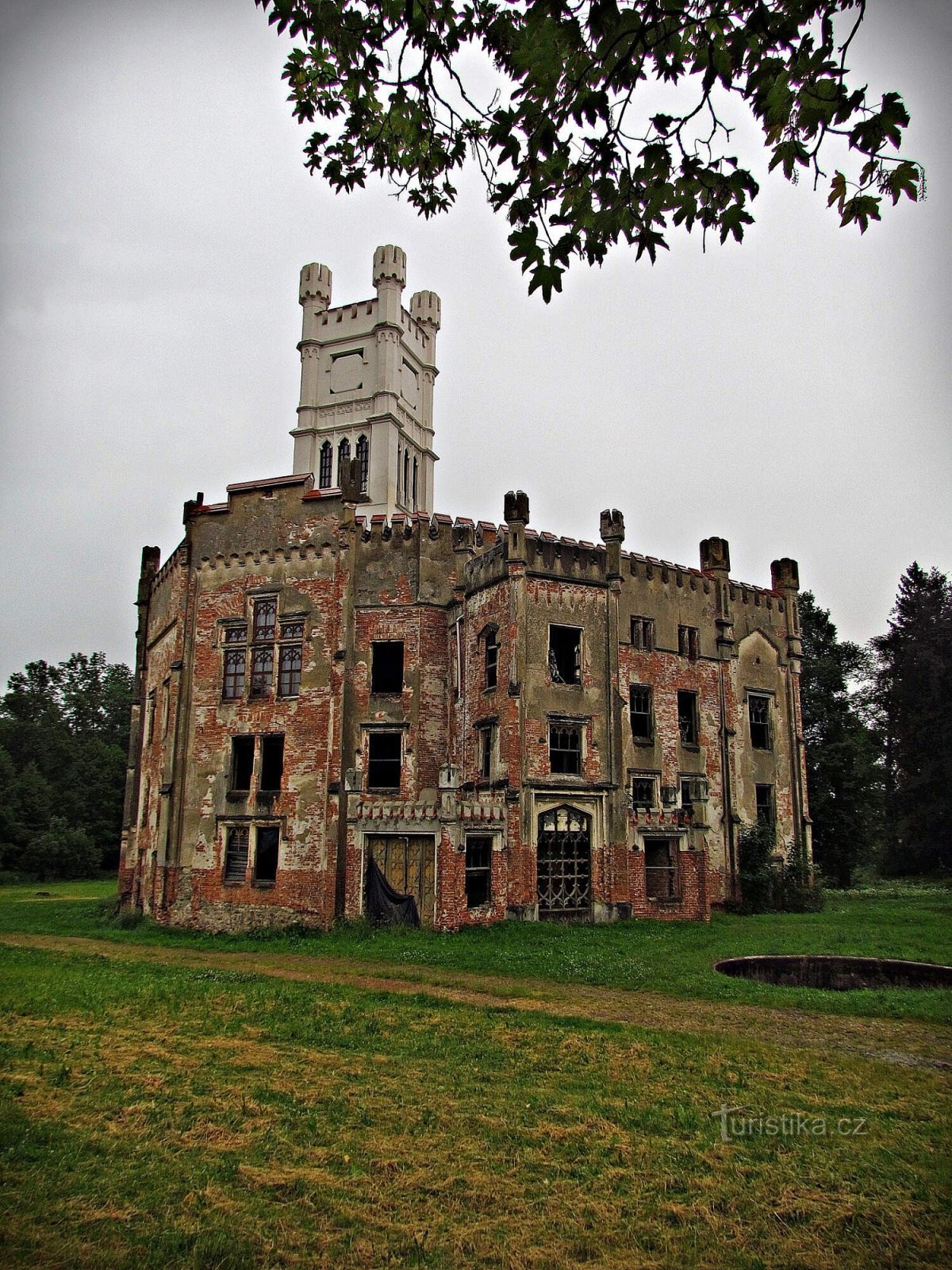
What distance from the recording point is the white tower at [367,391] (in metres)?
55.1

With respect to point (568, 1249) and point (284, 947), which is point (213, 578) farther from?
point (568, 1249)

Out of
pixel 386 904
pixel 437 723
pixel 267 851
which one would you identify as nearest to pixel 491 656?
pixel 437 723

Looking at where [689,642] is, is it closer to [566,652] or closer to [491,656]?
[566,652]

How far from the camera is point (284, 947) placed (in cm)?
2319

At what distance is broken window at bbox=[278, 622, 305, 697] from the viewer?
94.2 feet

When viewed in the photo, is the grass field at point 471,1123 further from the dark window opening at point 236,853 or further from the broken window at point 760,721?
the broken window at point 760,721

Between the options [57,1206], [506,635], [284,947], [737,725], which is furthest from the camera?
[737,725]

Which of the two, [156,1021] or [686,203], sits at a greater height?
[686,203]

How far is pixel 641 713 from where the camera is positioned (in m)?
29.7

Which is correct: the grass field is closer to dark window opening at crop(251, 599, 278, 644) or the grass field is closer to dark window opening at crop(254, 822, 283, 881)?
dark window opening at crop(254, 822, 283, 881)

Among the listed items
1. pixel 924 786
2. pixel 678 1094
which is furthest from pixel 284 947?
pixel 924 786

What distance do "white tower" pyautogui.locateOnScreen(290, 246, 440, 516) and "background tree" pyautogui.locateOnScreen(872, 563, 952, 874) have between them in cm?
2899

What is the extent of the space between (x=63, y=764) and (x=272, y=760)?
48049mm

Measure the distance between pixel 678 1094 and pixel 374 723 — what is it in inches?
771
